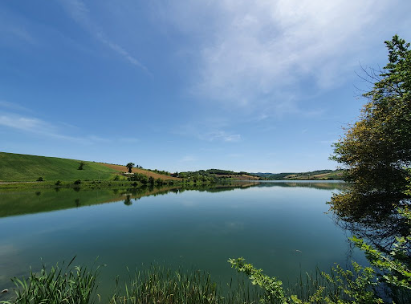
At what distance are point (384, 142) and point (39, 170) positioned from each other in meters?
109

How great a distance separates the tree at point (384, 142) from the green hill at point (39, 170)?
320 feet

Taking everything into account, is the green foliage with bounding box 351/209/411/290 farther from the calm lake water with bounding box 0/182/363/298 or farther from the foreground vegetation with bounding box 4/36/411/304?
the calm lake water with bounding box 0/182/363/298

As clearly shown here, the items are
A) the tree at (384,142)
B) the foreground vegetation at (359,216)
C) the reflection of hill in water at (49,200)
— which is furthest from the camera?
the reflection of hill in water at (49,200)

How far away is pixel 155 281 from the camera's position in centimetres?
810

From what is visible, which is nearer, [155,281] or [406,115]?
[406,115]

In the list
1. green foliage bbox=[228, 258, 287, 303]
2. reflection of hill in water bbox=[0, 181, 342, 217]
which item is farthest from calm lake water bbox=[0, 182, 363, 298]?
reflection of hill in water bbox=[0, 181, 342, 217]

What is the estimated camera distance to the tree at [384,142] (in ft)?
26.3

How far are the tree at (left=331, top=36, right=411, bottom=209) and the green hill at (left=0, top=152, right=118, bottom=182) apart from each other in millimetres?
97599

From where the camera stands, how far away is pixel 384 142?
30.2 feet

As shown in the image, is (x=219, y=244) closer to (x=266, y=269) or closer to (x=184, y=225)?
(x=266, y=269)

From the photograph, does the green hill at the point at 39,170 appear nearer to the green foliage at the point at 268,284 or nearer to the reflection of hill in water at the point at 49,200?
the reflection of hill in water at the point at 49,200

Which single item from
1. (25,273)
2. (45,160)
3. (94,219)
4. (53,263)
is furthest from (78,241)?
(45,160)

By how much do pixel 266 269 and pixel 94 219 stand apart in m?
24.9

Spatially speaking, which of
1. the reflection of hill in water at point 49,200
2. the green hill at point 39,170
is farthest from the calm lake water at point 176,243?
the green hill at point 39,170
